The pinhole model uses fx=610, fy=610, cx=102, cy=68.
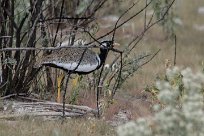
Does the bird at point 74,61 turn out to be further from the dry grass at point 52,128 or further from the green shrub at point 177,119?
the green shrub at point 177,119

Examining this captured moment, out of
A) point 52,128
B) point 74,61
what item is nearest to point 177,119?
point 52,128

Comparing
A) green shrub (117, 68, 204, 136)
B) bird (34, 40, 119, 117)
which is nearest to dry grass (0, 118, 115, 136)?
bird (34, 40, 119, 117)

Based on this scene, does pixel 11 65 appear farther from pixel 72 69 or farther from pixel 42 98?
pixel 72 69

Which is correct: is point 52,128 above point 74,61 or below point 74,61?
below

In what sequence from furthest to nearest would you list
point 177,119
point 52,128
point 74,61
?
point 74,61, point 52,128, point 177,119

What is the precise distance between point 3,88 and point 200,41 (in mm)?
8785

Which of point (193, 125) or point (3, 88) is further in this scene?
point (3, 88)

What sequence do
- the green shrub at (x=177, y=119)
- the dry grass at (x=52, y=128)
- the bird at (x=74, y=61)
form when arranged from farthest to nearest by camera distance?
the bird at (x=74, y=61) → the dry grass at (x=52, y=128) → the green shrub at (x=177, y=119)

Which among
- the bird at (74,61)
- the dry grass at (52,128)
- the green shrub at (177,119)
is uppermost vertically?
the bird at (74,61)

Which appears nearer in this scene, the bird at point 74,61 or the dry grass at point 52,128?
the dry grass at point 52,128

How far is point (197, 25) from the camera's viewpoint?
58.6 ft

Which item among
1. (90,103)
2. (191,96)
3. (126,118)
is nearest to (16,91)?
(90,103)

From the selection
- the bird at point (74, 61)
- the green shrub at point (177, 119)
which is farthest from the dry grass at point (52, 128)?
the green shrub at point (177, 119)

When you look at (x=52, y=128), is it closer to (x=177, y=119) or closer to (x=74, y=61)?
(x=74, y=61)
